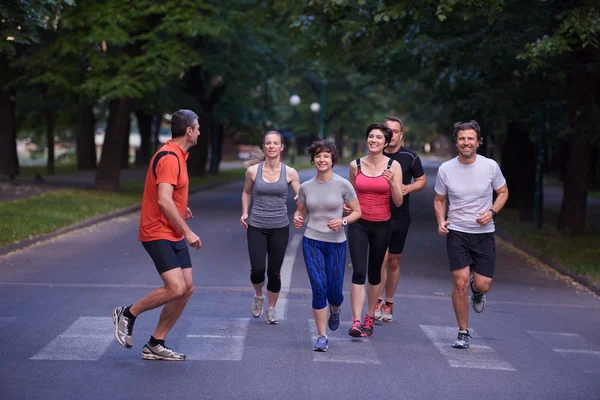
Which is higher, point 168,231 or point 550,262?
point 168,231

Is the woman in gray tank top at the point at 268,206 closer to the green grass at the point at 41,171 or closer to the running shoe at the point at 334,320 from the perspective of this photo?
the running shoe at the point at 334,320

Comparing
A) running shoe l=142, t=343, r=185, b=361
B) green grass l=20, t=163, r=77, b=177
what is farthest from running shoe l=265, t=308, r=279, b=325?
green grass l=20, t=163, r=77, b=177

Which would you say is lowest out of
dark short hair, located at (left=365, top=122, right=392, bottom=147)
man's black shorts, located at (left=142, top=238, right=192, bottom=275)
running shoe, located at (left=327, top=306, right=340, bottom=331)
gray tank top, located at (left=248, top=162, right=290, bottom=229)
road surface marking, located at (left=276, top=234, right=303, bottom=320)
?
road surface marking, located at (left=276, top=234, right=303, bottom=320)

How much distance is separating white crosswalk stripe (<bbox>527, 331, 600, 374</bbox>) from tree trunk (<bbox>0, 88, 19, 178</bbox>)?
98.1ft

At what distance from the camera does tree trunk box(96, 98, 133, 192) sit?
30367mm

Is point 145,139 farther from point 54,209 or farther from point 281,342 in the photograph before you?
point 281,342

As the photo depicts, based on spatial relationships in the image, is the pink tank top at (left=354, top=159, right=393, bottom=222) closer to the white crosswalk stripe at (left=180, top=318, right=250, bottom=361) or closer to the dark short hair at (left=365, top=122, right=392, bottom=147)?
the dark short hair at (left=365, top=122, right=392, bottom=147)

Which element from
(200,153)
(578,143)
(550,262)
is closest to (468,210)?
(550,262)

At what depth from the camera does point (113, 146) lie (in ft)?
100

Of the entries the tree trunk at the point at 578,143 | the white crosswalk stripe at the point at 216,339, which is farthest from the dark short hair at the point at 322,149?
the tree trunk at the point at 578,143

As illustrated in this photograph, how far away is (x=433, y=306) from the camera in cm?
1120

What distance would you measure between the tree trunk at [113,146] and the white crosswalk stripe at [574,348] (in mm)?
22177

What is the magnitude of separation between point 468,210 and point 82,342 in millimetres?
3299

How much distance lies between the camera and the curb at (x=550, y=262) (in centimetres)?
1311
